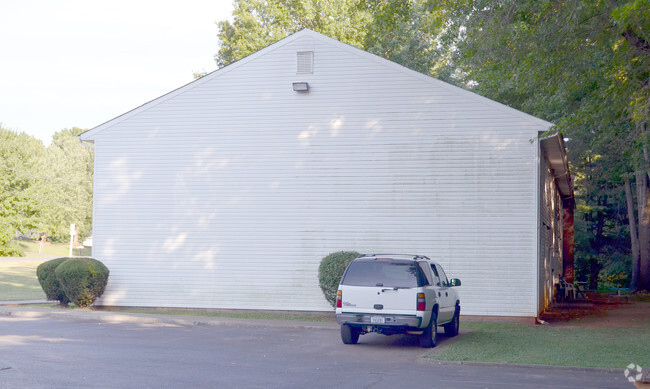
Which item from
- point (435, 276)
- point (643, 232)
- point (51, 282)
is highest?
point (643, 232)

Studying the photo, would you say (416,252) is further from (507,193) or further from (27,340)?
(27,340)

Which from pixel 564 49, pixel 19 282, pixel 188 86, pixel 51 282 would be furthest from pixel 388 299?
pixel 19 282

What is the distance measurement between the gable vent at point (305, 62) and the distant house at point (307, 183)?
0.10 ft

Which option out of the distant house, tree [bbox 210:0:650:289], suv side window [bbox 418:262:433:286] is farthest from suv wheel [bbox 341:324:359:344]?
tree [bbox 210:0:650:289]

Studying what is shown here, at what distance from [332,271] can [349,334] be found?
4.99 meters

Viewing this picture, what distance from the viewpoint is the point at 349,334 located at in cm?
1452

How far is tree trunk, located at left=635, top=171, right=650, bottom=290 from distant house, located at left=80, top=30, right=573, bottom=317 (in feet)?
54.0

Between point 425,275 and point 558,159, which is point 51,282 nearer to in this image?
point 425,275

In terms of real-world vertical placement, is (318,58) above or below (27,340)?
above

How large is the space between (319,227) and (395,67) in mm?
5333

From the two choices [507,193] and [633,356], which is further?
[507,193]

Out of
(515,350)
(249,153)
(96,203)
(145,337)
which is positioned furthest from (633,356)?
(96,203)

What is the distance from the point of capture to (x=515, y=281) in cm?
1992

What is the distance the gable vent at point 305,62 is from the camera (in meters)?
21.8
